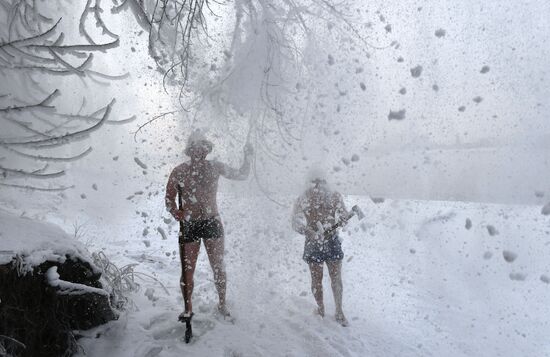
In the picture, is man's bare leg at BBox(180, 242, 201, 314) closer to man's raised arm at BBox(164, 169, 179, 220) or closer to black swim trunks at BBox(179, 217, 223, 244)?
black swim trunks at BBox(179, 217, 223, 244)

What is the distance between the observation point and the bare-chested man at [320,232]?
13.9ft

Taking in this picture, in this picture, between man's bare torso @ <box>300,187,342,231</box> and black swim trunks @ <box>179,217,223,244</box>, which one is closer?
black swim trunks @ <box>179,217,223,244</box>

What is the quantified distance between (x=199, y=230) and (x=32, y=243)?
4.64 feet

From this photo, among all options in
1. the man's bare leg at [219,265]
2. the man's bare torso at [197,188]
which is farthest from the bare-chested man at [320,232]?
the man's bare torso at [197,188]

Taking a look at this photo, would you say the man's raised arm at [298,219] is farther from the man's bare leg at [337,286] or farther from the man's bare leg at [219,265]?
the man's bare leg at [219,265]

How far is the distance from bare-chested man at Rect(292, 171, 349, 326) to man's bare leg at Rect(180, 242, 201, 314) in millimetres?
1161

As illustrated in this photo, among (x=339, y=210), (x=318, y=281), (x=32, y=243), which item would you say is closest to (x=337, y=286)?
(x=318, y=281)

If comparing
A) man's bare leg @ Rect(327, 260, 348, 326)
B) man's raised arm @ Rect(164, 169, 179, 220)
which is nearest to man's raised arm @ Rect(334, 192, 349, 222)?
man's bare leg @ Rect(327, 260, 348, 326)

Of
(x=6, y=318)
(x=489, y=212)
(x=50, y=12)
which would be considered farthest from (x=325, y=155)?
(x=489, y=212)

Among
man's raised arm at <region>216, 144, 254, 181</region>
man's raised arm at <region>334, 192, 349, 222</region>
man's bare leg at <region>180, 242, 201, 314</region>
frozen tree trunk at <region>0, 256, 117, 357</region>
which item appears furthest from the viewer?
man's raised arm at <region>334, 192, 349, 222</region>

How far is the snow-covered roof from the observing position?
8.54 feet

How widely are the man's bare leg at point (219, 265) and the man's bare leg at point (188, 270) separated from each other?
134 millimetres

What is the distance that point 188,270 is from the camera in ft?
12.1

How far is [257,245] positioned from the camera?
4.80m
